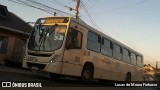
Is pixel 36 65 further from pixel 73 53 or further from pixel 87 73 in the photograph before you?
pixel 87 73

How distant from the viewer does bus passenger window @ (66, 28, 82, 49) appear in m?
13.8

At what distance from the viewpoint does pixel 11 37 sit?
84.5 feet

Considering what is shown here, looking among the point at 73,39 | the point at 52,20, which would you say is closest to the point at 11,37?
the point at 52,20

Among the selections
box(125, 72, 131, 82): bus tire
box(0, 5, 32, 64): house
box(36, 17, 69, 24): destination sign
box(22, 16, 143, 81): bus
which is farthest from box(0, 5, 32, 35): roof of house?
box(22, 16, 143, 81): bus

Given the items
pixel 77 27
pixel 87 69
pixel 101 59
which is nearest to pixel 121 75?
pixel 101 59

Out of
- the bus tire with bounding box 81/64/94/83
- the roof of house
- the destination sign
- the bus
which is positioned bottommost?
the bus tire with bounding box 81/64/94/83

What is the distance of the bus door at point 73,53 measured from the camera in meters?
13.7

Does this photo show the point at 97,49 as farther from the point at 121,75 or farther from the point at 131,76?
the point at 131,76

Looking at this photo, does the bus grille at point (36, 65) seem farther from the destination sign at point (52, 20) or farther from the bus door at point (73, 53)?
the destination sign at point (52, 20)

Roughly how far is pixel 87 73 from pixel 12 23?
14.3 meters

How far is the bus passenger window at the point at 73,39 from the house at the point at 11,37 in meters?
11.5

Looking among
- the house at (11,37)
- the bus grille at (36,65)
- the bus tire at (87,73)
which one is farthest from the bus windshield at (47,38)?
the house at (11,37)

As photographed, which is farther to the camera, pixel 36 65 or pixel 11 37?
pixel 11 37

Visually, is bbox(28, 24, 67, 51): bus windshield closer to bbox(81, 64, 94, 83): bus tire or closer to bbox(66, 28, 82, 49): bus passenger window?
bbox(66, 28, 82, 49): bus passenger window
